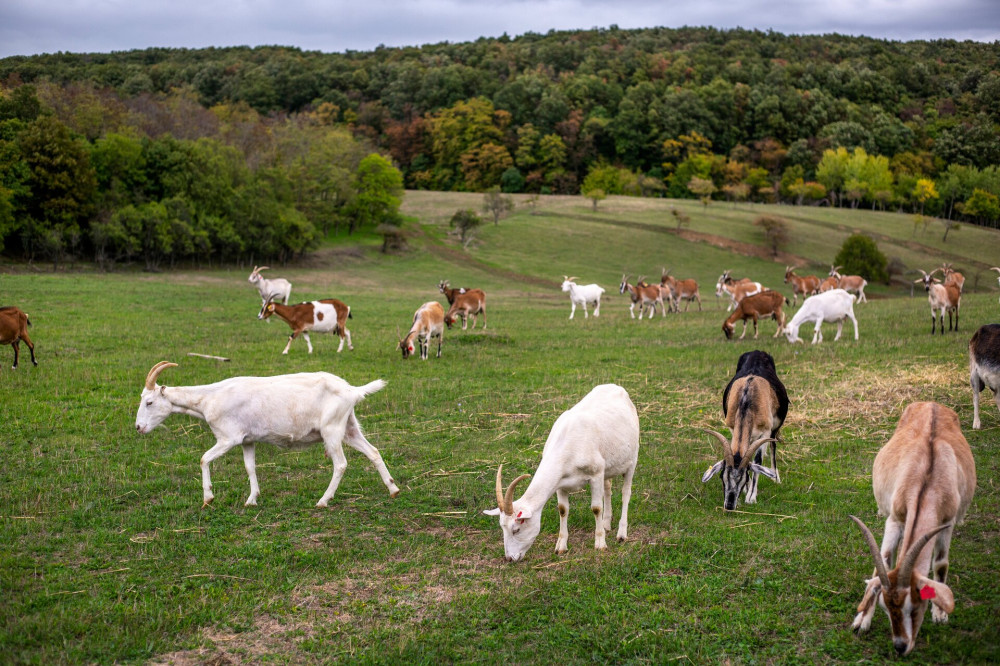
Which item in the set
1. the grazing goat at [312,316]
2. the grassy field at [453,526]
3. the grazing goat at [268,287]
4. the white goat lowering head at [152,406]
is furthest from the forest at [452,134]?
the white goat lowering head at [152,406]

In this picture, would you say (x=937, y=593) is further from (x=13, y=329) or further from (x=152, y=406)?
(x=13, y=329)

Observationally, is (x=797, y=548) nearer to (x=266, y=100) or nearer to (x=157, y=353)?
(x=157, y=353)

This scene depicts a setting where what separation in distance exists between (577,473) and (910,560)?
330 centimetres

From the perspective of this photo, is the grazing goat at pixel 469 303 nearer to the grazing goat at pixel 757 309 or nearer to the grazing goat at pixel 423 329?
the grazing goat at pixel 423 329

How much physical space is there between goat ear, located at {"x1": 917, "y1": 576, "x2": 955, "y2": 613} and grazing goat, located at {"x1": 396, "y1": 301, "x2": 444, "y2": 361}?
15.1 metres

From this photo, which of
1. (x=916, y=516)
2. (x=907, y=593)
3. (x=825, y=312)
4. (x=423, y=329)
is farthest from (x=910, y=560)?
(x=825, y=312)

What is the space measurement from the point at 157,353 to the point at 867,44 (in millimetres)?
174545

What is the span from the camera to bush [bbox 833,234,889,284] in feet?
197

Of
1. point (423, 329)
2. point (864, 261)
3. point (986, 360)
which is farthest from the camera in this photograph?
point (864, 261)

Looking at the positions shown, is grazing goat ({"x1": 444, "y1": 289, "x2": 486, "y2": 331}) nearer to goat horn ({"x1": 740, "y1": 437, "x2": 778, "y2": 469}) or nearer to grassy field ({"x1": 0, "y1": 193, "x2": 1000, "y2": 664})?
grassy field ({"x1": 0, "y1": 193, "x2": 1000, "y2": 664})

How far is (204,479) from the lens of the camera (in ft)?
30.5

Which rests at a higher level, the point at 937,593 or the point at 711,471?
the point at 937,593

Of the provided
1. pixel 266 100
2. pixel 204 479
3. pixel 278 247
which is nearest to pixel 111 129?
pixel 278 247

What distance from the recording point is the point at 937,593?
565cm
